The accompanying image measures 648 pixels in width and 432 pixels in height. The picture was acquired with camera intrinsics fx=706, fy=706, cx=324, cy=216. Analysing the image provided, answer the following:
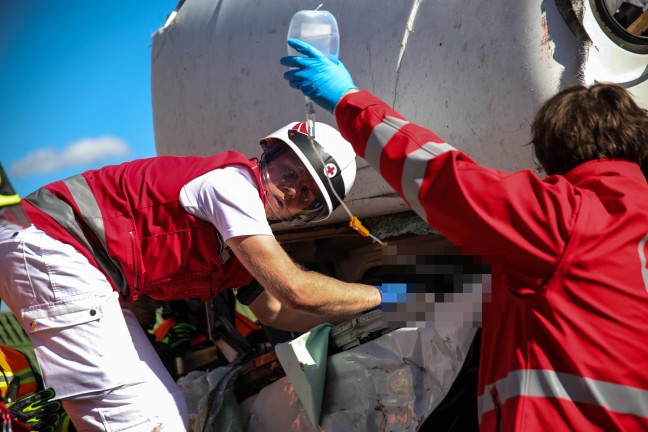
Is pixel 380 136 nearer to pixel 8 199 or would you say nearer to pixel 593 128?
pixel 593 128

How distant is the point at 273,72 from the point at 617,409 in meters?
2.11

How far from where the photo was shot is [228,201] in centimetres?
240

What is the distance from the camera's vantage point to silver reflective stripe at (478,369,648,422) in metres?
1.62

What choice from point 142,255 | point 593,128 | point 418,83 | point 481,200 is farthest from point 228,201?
point 593,128

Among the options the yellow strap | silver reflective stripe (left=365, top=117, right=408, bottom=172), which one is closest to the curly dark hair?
silver reflective stripe (left=365, top=117, right=408, bottom=172)

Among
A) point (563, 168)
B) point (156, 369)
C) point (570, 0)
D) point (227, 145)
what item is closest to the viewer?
point (563, 168)

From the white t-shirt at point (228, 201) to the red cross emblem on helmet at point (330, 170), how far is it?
274 millimetres

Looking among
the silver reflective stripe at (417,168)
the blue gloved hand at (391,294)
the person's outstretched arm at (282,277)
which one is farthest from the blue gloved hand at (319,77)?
the blue gloved hand at (391,294)

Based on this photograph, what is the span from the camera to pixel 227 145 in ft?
11.6

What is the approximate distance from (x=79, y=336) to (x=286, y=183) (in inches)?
35.6

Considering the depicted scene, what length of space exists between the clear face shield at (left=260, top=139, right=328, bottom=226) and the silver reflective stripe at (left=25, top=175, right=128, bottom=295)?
1.99 feet

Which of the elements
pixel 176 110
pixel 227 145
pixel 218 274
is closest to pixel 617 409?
pixel 218 274

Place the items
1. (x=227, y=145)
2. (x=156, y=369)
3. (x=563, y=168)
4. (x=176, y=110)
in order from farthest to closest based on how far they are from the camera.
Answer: (x=176, y=110)
(x=227, y=145)
(x=156, y=369)
(x=563, y=168)

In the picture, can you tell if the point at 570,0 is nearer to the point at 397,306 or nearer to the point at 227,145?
the point at 397,306
